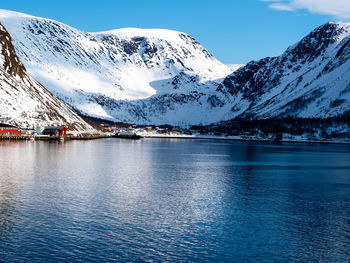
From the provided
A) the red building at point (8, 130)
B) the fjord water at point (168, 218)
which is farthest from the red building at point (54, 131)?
the fjord water at point (168, 218)

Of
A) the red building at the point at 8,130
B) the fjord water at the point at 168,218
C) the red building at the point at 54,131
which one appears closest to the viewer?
the fjord water at the point at 168,218

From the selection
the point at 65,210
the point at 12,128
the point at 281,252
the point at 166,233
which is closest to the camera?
the point at 281,252

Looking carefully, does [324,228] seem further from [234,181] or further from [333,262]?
[234,181]

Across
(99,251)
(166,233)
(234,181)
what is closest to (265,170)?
(234,181)

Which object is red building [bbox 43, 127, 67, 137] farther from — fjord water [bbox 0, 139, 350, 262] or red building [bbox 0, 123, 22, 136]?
fjord water [bbox 0, 139, 350, 262]

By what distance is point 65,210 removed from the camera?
1766 inches

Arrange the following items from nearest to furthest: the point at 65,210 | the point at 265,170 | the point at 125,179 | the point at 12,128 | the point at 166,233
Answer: the point at 166,233, the point at 65,210, the point at 125,179, the point at 265,170, the point at 12,128

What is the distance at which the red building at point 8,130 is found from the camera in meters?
176

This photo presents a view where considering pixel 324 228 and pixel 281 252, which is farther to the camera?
pixel 324 228

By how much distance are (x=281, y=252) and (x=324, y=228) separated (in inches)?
335

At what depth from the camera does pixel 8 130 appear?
178500mm

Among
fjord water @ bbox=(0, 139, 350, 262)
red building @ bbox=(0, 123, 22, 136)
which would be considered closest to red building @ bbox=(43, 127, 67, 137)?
red building @ bbox=(0, 123, 22, 136)

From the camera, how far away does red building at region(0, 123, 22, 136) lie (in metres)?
176

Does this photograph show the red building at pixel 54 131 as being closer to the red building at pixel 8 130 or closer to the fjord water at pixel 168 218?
the red building at pixel 8 130
